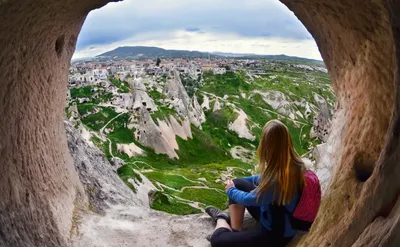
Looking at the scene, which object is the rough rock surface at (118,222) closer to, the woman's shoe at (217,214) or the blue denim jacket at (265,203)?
the woman's shoe at (217,214)

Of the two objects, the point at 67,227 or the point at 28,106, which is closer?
the point at 28,106

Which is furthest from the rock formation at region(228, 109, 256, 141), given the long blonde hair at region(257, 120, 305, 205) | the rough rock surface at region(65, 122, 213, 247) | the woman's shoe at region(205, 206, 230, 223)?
the long blonde hair at region(257, 120, 305, 205)

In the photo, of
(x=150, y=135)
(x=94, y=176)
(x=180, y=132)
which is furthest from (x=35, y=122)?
(x=180, y=132)

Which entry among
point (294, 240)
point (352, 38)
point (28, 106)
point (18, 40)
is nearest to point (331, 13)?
point (352, 38)

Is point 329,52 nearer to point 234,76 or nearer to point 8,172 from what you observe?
point 8,172

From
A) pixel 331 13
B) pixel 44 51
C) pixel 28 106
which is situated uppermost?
pixel 331 13

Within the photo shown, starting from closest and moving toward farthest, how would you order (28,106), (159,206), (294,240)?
(294,240) < (28,106) < (159,206)

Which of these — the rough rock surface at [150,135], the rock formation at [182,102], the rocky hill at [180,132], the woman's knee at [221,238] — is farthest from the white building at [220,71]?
the woman's knee at [221,238]

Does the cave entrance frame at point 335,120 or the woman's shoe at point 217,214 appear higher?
the cave entrance frame at point 335,120
